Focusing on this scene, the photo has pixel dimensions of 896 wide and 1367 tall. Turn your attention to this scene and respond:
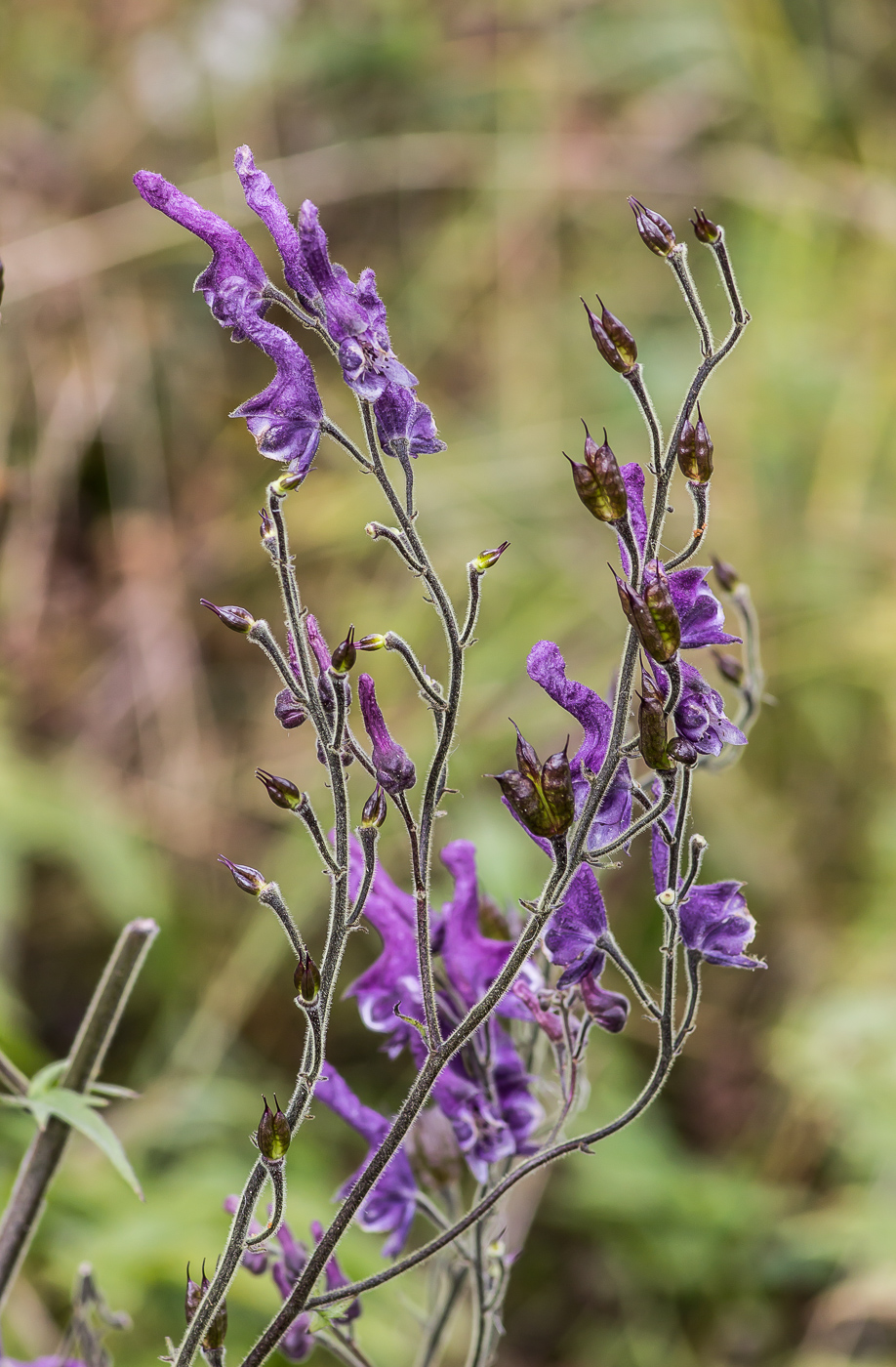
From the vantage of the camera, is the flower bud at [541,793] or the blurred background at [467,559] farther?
the blurred background at [467,559]

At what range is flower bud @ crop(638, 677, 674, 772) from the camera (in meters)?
0.59

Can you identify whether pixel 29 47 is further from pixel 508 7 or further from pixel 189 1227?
pixel 189 1227

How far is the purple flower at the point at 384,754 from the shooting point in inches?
24.5

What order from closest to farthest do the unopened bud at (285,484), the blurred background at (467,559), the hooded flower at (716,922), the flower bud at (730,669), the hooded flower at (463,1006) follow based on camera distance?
1. the unopened bud at (285,484)
2. the hooded flower at (716,922)
3. the hooded flower at (463,1006)
4. the flower bud at (730,669)
5. the blurred background at (467,559)

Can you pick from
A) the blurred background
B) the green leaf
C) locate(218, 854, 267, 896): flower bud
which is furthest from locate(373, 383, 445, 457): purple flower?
the blurred background

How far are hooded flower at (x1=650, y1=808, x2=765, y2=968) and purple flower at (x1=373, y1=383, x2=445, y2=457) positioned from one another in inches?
9.4

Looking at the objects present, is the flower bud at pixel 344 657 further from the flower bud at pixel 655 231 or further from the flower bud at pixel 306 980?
the flower bud at pixel 655 231

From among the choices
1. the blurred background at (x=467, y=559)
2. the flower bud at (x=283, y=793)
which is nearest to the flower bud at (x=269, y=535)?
the flower bud at (x=283, y=793)

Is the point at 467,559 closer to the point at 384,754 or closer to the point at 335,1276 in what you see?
the point at 335,1276

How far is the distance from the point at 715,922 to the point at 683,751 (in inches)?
5.9

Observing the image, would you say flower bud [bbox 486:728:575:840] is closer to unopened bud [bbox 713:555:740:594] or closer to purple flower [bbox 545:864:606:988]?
purple flower [bbox 545:864:606:988]

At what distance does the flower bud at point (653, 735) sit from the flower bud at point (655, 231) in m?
0.23

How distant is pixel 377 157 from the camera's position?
11.4 feet

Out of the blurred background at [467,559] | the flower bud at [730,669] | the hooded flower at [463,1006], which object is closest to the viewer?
the hooded flower at [463,1006]
